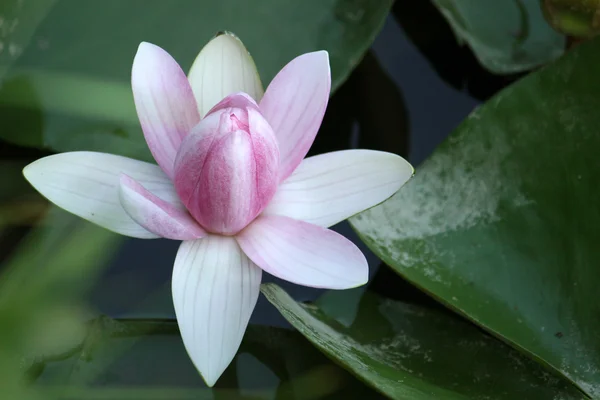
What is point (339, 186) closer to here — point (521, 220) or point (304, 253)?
point (304, 253)

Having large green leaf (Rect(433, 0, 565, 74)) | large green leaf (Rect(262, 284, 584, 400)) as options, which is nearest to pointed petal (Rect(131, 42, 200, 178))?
large green leaf (Rect(262, 284, 584, 400))

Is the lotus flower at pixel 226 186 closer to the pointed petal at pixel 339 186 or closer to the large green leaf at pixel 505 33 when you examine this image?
the pointed petal at pixel 339 186

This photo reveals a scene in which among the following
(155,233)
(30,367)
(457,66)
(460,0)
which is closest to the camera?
(155,233)

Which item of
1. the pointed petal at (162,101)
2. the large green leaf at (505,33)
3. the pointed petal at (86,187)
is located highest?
the large green leaf at (505,33)

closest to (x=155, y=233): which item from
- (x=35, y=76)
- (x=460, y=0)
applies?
(x=35, y=76)

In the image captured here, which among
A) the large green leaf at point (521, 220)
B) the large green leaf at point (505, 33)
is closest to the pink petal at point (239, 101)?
the large green leaf at point (521, 220)

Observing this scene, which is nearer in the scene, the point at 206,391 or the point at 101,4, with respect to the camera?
the point at 206,391

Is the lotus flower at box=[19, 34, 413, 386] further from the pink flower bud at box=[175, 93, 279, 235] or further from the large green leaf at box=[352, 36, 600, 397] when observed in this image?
the large green leaf at box=[352, 36, 600, 397]

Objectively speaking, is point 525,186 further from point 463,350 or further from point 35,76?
point 35,76
